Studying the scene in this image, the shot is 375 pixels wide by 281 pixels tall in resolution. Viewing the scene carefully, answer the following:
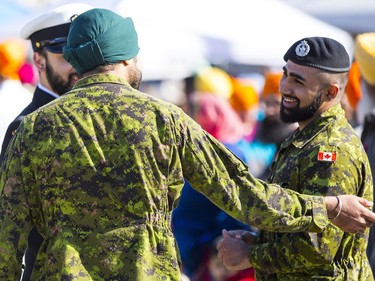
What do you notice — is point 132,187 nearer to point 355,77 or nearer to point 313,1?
point 355,77

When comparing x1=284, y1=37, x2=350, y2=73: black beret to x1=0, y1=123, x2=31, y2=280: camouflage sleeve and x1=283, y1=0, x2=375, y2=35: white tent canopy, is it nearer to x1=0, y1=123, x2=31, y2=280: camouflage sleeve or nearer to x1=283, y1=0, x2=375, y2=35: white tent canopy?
x1=0, y1=123, x2=31, y2=280: camouflage sleeve

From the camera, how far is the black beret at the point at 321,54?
16.6ft

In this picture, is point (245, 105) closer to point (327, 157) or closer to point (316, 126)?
point (316, 126)

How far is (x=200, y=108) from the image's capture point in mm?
9602

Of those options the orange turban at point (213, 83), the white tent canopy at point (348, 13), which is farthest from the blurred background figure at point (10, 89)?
the white tent canopy at point (348, 13)

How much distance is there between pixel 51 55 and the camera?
5.42 metres

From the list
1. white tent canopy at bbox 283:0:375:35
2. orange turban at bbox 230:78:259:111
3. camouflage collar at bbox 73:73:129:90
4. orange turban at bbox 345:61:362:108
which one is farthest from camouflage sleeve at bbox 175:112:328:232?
white tent canopy at bbox 283:0:375:35

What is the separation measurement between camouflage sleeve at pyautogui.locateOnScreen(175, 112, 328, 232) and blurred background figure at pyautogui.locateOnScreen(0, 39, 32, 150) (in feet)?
10.7

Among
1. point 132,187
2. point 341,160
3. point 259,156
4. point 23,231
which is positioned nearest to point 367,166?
point 341,160

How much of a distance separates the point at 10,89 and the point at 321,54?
11.6ft

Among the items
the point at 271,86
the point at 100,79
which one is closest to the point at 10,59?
the point at 271,86

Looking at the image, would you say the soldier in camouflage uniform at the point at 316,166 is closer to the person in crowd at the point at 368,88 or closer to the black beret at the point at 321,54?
the black beret at the point at 321,54

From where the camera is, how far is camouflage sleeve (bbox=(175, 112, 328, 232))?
4035 millimetres

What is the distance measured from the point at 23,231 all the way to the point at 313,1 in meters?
13.5
